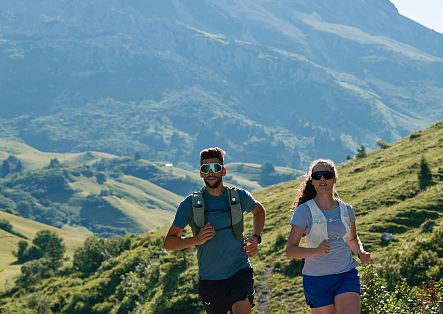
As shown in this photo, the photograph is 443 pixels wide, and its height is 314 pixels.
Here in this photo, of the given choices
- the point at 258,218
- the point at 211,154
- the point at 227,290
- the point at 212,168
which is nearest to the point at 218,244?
the point at 227,290

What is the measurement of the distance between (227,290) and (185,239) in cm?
119

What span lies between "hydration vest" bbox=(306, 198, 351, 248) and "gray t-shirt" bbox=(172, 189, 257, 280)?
4.29 ft

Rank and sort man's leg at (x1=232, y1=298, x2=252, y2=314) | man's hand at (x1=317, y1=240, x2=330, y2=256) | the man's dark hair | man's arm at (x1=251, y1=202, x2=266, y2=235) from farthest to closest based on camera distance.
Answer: man's arm at (x1=251, y1=202, x2=266, y2=235)
the man's dark hair
man's leg at (x1=232, y1=298, x2=252, y2=314)
man's hand at (x1=317, y1=240, x2=330, y2=256)

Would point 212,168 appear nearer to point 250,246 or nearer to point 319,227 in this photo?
point 250,246

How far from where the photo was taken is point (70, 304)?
55938 mm

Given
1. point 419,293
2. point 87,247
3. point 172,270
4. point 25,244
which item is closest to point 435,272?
point 419,293

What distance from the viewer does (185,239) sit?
36.3ft

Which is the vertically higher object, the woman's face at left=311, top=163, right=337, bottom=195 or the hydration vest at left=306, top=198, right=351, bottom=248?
the woman's face at left=311, top=163, right=337, bottom=195

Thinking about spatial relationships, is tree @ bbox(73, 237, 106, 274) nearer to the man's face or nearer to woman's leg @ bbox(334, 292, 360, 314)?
the man's face

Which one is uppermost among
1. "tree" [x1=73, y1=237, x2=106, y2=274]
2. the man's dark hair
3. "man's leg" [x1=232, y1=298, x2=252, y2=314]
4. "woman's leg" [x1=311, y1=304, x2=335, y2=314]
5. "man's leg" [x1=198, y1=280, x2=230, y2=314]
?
"tree" [x1=73, y1=237, x2=106, y2=274]

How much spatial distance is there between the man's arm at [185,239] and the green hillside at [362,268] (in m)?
4.90

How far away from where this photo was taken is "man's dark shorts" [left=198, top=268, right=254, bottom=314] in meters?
11.2

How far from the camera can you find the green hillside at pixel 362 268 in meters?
27.6

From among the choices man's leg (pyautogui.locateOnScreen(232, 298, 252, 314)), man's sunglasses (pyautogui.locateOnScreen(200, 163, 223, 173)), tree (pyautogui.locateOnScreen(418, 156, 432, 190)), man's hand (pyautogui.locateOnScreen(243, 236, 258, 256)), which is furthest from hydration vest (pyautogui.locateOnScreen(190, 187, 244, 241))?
tree (pyautogui.locateOnScreen(418, 156, 432, 190))
